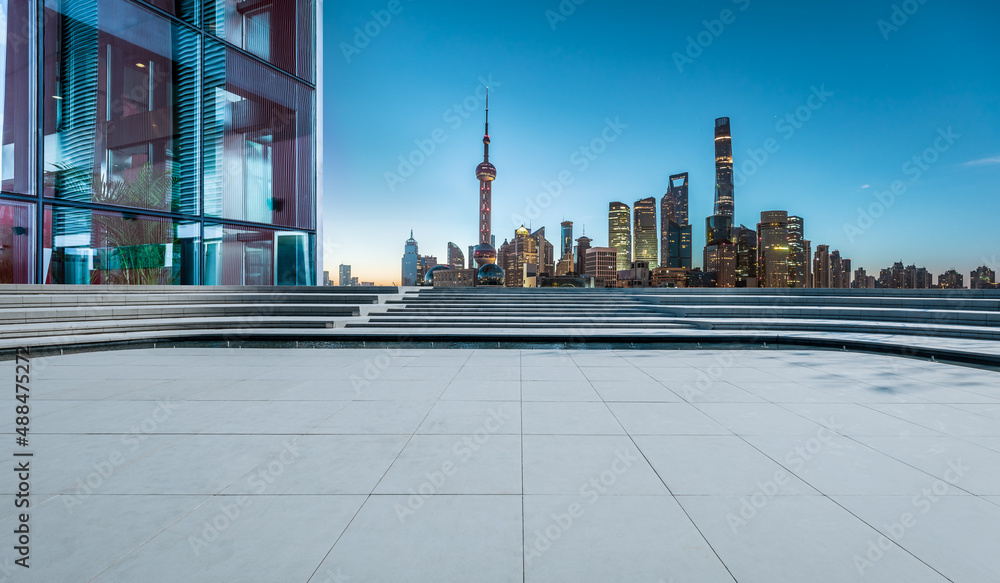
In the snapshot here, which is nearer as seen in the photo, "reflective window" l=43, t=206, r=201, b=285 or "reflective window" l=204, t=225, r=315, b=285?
"reflective window" l=43, t=206, r=201, b=285

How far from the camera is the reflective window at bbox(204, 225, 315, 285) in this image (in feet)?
55.0

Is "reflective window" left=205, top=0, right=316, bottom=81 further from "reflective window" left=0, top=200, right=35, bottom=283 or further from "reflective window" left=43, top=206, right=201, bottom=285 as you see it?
"reflective window" left=0, top=200, right=35, bottom=283

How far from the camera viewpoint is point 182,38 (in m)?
16.5

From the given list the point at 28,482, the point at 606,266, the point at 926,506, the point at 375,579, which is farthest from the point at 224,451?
the point at 606,266

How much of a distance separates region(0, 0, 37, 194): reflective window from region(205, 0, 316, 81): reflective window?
18.8ft

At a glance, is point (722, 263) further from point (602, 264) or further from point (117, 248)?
point (117, 248)

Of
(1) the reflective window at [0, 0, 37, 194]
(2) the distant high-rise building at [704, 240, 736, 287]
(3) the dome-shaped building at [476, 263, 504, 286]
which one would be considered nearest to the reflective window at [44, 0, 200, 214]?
(1) the reflective window at [0, 0, 37, 194]

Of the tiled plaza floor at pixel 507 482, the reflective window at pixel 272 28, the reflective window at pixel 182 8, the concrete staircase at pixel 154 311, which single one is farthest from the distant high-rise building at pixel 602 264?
the tiled plaza floor at pixel 507 482

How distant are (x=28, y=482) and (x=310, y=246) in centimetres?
1857

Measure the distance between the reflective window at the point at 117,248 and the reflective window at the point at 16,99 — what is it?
3.97 ft

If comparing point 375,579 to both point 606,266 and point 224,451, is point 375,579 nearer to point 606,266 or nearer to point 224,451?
point 224,451

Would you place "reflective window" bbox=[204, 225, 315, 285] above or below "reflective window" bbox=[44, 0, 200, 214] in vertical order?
below

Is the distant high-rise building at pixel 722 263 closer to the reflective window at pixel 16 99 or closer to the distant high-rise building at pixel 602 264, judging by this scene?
the distant high-rise building at pixel 602 264

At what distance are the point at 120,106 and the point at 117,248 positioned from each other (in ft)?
20.0
